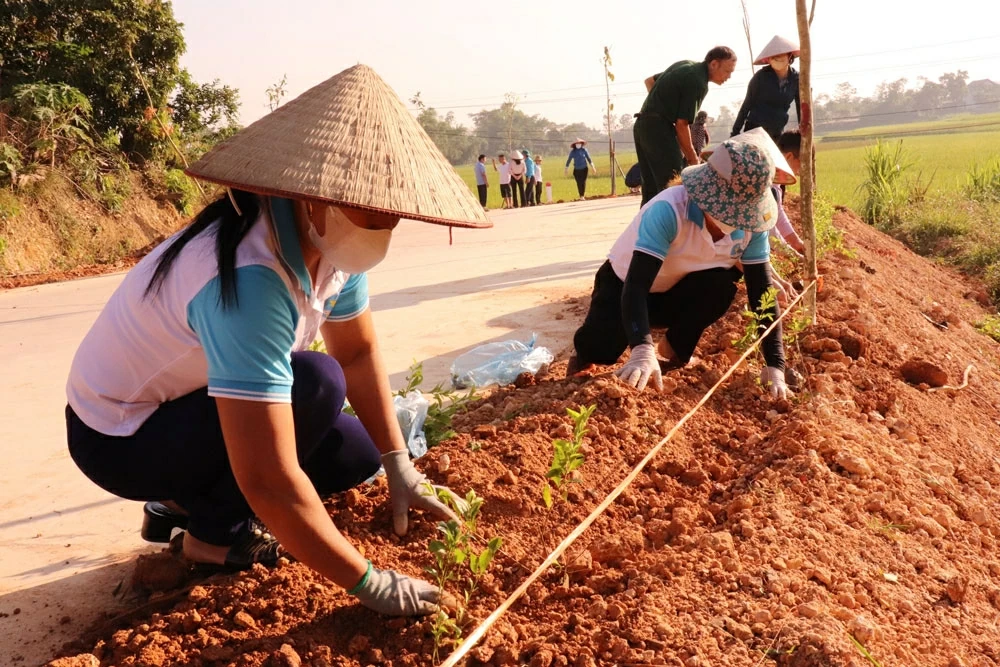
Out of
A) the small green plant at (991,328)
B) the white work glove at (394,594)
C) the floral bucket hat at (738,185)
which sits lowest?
the small green plant at (991,328)

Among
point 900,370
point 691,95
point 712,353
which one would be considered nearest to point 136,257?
point 691,95

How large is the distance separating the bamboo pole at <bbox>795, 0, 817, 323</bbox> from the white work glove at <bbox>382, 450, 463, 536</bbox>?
2399mm

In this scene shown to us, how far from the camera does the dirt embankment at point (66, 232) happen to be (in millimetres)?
9898

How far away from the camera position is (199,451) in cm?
214

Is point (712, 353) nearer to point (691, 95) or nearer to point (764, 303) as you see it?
point (764, 303)

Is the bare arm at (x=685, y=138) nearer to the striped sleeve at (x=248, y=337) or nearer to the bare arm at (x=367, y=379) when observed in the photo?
the bare arm at (x=367, y=379)

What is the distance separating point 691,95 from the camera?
5258mm

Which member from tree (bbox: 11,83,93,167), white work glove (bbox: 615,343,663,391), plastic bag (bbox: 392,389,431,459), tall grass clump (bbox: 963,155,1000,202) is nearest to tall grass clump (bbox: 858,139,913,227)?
tall grass clump (bbox: 963,155,1000,202)

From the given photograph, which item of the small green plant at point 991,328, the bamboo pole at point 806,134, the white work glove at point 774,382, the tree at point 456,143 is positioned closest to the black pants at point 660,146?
the bamboo pole at point 806,134

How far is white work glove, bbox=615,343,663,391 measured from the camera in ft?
10.5

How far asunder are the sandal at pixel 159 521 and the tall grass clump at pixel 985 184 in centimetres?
1071

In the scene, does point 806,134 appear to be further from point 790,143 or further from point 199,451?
point 199,451

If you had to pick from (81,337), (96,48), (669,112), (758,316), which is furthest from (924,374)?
(96,48)

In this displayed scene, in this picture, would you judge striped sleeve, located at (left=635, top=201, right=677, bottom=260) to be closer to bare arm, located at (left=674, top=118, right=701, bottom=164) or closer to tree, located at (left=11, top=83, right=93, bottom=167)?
bare arm, located at (left=674, top=118, right=701, bottom=164)
